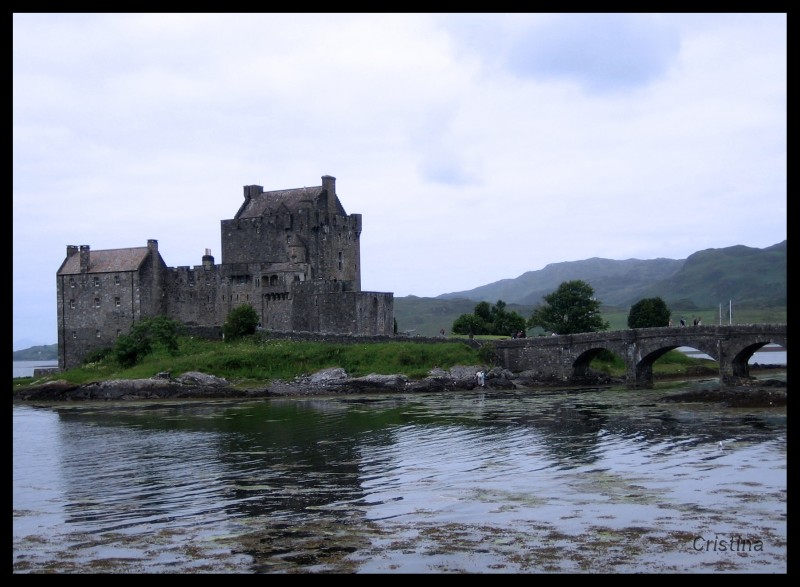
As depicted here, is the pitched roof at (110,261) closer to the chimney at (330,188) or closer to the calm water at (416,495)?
the chimney at (330,188)

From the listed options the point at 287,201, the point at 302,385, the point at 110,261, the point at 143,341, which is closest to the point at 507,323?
the point at 287,201

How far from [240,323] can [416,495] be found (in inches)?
1789

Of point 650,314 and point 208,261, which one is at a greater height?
point 208,261

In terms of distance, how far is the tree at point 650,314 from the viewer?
245 ft

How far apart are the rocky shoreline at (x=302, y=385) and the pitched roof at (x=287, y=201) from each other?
17.4 m

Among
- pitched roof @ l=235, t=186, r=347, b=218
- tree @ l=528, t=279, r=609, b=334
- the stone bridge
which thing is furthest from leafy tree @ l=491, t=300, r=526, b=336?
pitched roof @ l=235, t=186, r=347, b=218

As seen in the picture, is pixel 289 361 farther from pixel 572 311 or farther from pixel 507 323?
pixel 572 311

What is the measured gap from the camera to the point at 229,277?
232ft

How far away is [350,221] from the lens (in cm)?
7350

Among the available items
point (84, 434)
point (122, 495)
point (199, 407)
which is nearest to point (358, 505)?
point (122, 495)

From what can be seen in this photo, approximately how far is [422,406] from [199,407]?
1317 cm

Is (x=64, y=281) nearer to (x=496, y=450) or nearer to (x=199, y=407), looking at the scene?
(x=199, y=407)
